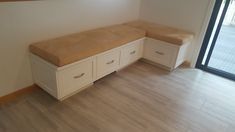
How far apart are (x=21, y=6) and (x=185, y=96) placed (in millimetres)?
1999

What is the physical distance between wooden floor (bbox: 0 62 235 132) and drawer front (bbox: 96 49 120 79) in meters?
0.14

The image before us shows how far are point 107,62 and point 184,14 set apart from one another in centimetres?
146

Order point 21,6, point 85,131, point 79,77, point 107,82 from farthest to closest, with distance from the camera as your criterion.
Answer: point 107,82, point 79,77, point 21,6, point 85,131

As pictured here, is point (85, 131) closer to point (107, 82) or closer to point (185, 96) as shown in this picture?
point (107, 82)

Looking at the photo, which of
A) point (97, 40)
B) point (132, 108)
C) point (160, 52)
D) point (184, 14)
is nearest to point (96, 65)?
point (97, 40)

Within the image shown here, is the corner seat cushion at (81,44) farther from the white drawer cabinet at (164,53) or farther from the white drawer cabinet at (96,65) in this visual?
the white drawer cabinet at (164,53)

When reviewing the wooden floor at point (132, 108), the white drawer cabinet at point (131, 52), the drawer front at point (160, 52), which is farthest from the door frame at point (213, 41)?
the white drawer cabinet at point (131, 52)

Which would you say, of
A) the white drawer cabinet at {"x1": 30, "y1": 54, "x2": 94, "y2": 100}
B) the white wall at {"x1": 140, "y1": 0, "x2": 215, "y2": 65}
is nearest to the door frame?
the white wall at {"x1": 140, "y1": 0, "x2": 215, "y2": 65}

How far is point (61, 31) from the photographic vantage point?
2133 mm

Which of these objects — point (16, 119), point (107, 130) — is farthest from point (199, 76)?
point (16, 119)

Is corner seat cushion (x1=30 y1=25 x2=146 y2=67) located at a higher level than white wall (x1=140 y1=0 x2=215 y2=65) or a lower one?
lower

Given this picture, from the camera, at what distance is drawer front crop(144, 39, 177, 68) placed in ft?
8.36

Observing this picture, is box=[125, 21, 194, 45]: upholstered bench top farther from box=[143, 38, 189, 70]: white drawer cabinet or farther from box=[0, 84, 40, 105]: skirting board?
box=[0, 84, 40, 105]: skirting board

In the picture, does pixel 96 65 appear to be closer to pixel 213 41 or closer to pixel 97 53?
pixel 97 53
